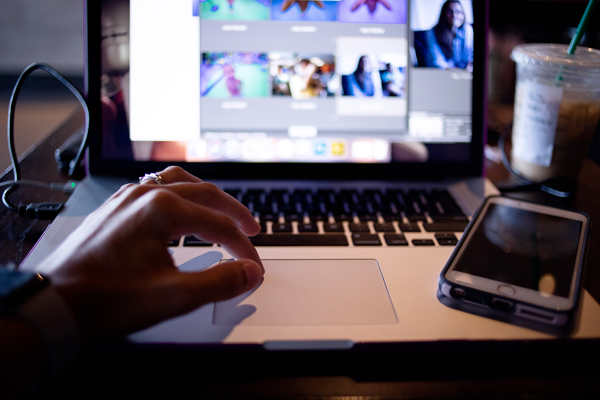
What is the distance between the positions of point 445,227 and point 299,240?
0.22 m

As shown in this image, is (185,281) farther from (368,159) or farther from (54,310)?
(368,159)

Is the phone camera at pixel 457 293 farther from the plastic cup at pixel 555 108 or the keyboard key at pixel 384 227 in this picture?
the plastic cup at pixel 555 108

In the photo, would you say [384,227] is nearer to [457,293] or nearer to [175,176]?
[457,293]

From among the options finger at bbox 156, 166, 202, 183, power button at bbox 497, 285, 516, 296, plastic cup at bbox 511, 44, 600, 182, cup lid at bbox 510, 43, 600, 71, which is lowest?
power button at bbox 497, 285, 516, 296

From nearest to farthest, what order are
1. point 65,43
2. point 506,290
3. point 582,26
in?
point 506,290
point 582,26
point 65,43

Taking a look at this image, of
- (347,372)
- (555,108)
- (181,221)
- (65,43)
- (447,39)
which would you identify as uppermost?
(65,43)

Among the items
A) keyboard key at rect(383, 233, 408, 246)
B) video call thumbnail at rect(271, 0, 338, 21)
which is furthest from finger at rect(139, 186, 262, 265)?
video call thumbnail at rect(271, 0, 338, 21)

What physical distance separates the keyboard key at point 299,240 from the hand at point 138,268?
102 mm

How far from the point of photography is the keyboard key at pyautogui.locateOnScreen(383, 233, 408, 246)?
55 cm

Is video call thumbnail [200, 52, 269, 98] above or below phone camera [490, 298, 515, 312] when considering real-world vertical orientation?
above

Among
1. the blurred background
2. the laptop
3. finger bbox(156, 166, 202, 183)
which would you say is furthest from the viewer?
the blurred background

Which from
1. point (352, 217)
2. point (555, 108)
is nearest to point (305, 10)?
point (352, 217)

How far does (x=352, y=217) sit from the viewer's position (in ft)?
1.99

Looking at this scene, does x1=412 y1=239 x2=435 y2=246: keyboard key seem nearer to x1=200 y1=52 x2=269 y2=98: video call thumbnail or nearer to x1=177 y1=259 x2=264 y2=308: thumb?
x1=177 y1=259 x2=264 y2=308: thumb
